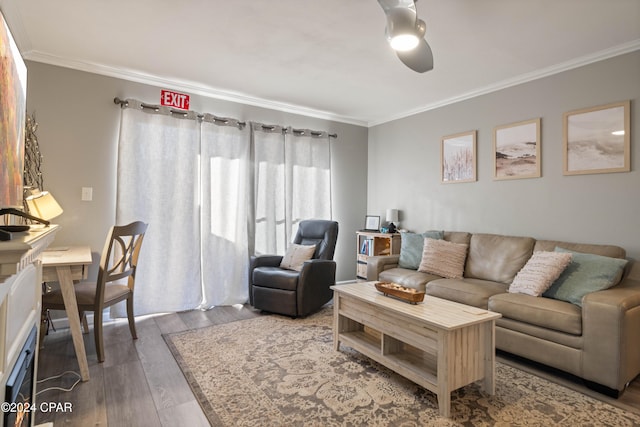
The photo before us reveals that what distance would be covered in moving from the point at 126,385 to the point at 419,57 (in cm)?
276

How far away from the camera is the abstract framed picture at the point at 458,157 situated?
398cm

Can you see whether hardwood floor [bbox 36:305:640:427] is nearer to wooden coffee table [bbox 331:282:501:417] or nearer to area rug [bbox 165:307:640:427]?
area rug [bbox 165:307:640:427]

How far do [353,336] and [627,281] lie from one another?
2144mm

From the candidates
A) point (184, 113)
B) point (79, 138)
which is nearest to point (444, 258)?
point (184, 113)

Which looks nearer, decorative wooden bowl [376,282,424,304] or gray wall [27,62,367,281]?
decorative wooden bowl [376,282,424,304]

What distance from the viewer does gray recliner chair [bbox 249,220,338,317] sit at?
3.54 m

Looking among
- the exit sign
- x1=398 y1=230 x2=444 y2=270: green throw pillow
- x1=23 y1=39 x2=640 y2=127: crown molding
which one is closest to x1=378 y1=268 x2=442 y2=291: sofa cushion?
x1=398 y1=230 x2=444 y2=270: green throw pillow

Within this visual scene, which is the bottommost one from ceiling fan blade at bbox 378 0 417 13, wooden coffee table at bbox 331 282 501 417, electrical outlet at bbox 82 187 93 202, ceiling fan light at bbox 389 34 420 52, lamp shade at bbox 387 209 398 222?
wooden coffee table at bbox 331 282 501 417

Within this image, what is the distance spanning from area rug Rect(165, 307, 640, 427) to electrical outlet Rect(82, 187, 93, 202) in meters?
1.67

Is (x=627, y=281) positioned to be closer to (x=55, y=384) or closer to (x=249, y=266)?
(x=249, y=266)

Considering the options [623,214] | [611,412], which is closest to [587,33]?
[623,214]

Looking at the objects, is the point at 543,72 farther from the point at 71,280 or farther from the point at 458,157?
the point at 71,280

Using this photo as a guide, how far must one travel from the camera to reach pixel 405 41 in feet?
6.30

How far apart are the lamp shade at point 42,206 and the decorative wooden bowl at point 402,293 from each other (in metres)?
2.61
